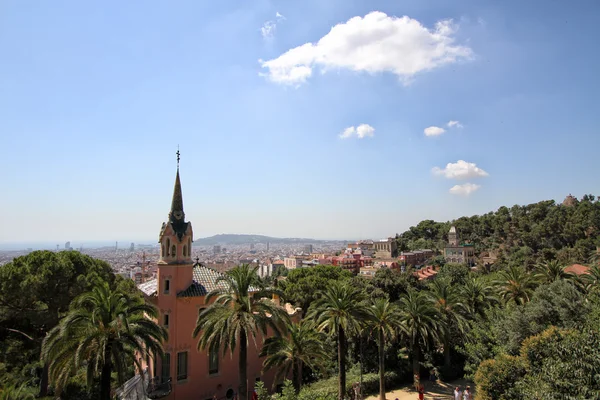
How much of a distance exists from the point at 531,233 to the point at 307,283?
289ft

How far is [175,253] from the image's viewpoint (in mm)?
21375

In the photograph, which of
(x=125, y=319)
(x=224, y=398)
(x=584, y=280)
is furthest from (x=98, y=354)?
(x=584, y=280)

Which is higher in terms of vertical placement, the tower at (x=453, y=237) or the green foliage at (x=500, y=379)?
the tower at (x=453, y=237)

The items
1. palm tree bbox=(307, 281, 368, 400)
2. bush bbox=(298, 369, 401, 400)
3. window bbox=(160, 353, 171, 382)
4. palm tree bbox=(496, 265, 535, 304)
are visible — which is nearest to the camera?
palm tree bbox=(307, 281, 368, 400)

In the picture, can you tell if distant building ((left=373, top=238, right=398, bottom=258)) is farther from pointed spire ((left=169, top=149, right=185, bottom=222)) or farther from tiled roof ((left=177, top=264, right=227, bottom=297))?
pointed spire ((left=169, top=149, right=185, bottom=222))

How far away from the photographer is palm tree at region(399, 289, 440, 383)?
21652 millimetres

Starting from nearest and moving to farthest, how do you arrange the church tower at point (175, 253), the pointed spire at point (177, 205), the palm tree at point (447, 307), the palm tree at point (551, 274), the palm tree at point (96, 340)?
the palm tree at point (96, 340) → the church tower at point (175, 253) → the pointed spire at point (177, 205) → the palm tree at point (447, 307) → the palm tree at point (551, 274)

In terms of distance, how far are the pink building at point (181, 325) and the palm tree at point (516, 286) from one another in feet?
70.6

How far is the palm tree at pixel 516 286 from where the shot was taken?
1081 inches

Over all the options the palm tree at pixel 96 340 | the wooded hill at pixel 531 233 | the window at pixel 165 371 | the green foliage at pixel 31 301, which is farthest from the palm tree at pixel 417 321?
the wooded hill at pixel 531 233

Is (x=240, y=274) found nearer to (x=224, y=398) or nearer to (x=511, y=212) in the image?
(x=224, y=398)

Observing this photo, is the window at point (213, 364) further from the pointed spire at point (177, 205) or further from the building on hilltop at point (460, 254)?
the building on hilltop at point (460, 254)

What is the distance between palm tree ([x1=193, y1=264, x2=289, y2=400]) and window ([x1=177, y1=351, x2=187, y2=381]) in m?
5.29

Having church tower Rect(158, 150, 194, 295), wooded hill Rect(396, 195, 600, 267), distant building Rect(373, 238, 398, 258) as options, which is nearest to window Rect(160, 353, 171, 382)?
church tower Rect(158, 150, 194, 295)
